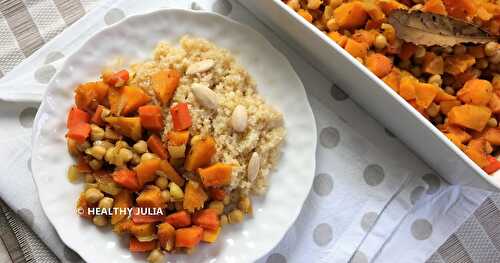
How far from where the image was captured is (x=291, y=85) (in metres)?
1.54

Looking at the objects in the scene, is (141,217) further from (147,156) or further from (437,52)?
Result: (437,52)

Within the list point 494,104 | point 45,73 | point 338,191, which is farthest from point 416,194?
point 45,73

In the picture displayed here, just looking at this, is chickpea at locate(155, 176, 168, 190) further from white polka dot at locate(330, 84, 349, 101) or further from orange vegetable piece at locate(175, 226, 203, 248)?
white polka dot at locate(330, 84, 349, 101)

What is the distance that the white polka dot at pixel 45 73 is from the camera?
5.21ft

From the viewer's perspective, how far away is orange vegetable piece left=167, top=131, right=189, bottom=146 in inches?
54.6

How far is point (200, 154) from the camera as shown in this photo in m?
1.38

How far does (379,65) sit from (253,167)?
42 cm

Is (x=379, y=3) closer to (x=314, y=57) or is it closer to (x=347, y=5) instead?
(x=347, y=5)

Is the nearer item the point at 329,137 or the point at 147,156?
the point at 147,156

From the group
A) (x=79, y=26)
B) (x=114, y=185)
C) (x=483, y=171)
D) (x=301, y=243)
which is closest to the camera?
(x=483, y=171)

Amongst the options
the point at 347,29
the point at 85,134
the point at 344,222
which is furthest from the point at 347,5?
the point at 85,134

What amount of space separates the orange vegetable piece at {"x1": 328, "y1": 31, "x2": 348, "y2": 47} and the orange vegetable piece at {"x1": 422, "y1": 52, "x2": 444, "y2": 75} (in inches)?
9.0

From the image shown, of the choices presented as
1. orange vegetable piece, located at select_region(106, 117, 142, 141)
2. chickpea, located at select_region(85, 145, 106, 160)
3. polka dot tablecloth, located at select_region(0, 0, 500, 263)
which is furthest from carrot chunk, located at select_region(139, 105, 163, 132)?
polka dot tablecloth, located at select_region(0, 0, 500, 263)

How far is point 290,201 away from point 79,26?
82cm
